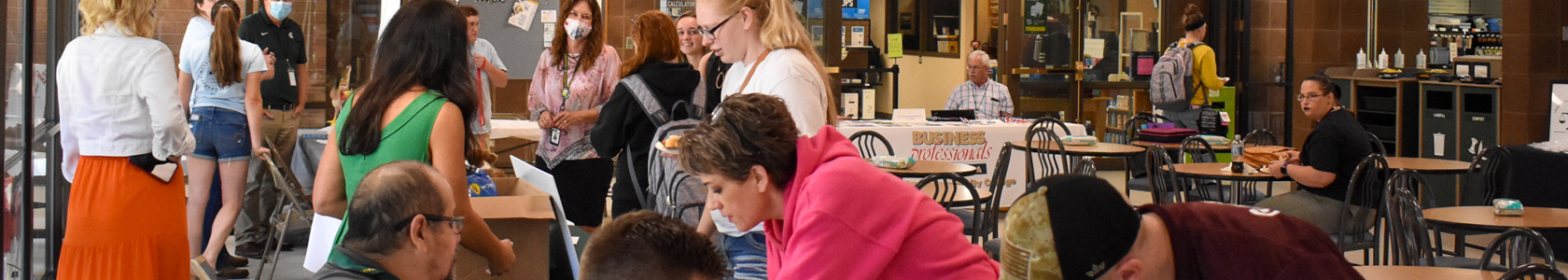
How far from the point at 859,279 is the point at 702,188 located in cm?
152

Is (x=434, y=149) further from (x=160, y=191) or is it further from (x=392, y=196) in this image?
(x=160, y=191)

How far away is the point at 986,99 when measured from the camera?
9.12m

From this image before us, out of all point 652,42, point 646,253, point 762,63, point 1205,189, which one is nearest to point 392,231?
point 646,253

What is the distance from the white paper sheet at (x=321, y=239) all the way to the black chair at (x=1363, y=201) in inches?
146

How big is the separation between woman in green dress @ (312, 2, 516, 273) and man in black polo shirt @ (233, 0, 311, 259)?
11.9ft

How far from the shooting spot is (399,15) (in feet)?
8.94

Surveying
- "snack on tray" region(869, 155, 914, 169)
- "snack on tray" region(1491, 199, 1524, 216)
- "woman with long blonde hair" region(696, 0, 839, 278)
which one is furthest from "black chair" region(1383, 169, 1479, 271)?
"snack on tray" region(869, 155, 914, 169)

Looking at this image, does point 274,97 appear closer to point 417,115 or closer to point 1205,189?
point 417,115

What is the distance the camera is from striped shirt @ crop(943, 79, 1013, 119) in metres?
9.09

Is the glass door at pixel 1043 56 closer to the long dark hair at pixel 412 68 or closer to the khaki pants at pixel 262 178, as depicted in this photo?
the khaki pants at pixel 262 178

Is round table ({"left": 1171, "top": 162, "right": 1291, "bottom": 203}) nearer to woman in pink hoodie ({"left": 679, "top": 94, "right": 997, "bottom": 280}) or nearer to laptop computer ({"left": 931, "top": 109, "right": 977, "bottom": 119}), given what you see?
laptop computer ({"left": 931, "top": 109, "right": 977, "bottom": 119})

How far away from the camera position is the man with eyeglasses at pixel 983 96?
906 cm

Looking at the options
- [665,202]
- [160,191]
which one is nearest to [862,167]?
[665,202]

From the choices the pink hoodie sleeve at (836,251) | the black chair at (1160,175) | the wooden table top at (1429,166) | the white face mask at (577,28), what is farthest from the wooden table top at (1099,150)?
the pink hoodie sleeve at (836,251)
